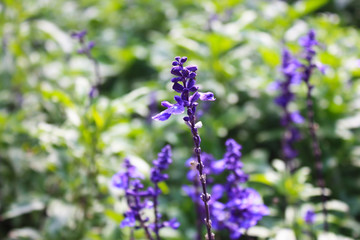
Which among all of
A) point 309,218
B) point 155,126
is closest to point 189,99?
point 309,218

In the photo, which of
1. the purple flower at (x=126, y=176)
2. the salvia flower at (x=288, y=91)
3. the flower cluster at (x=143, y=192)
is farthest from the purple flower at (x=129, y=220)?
the salvia flower at (x=288, y=91)

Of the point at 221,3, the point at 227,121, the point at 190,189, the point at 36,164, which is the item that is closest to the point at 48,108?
the point at 36,164

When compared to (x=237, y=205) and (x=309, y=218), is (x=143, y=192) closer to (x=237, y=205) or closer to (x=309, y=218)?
(x=237, y=205)

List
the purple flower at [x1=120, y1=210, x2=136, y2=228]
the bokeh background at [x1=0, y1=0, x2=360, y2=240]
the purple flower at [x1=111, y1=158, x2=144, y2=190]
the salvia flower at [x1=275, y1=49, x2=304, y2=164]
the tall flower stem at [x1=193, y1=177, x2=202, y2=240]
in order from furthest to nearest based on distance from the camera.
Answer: the bokeh background at [x1=0, y1=0, x2=360, y2=240] < the tall flower stem at [x1=193, y1=177, x2=202, y2=240] < the salvia flower at [x1=275, y1=49, x2=304, y2=164] < the purple flower at [x1=111, y1=158, x2=144, y2=190] < the purple flower at [x1=120, y1=210, x2=136, y2=228]

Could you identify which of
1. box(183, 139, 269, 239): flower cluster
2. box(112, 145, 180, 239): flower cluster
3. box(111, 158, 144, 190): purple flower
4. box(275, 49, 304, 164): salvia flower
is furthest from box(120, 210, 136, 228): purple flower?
box(275, 49, 304, 164): salvia flower

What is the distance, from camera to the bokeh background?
329cm

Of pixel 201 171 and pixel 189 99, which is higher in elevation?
pixel 189 99

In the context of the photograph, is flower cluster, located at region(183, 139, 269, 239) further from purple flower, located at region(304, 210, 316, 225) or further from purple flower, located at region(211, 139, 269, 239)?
purple flower, located at region(304, 210, 316, 225)

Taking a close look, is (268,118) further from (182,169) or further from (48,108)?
(48,108)

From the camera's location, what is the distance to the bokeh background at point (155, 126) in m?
3.29

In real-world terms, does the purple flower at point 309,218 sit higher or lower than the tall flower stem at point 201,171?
higher

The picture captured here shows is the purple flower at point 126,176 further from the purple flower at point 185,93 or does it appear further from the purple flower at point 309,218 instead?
the purple flower at point 309,218

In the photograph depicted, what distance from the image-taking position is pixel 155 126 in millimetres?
4168

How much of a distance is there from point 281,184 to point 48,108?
2795 mm
